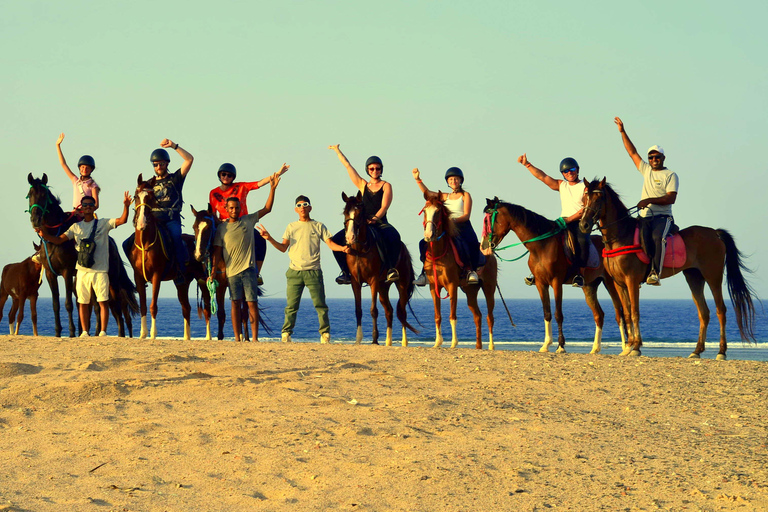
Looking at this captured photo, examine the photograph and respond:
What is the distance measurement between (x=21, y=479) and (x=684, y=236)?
11646mm

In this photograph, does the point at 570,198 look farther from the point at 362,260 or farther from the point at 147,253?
the point at 147,253

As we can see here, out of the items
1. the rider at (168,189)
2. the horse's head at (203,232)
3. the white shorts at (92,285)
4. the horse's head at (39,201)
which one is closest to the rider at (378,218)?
the horse's head at (203,232)

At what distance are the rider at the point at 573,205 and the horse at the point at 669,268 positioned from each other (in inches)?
25.4

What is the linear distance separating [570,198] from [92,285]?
9.13 metres

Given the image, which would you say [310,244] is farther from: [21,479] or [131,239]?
[21,479]

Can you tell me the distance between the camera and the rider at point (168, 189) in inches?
576

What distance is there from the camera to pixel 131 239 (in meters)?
15.0

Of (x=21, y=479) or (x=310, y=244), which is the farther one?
(x=310, y=244)

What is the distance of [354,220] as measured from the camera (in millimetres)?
14016

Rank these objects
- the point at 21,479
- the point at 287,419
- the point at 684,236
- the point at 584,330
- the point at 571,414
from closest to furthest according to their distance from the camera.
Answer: the point at 21,479, the point at 287,419, the point at 571,414, the point at 684,236, the point at 584,330

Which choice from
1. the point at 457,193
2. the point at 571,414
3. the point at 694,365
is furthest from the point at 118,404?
the point at 694,365

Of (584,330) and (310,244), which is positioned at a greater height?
(310,244)

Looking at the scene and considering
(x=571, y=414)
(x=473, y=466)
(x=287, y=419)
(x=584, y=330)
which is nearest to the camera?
(x=473, y=466)

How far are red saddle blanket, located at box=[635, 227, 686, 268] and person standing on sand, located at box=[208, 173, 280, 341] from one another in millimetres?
6565
